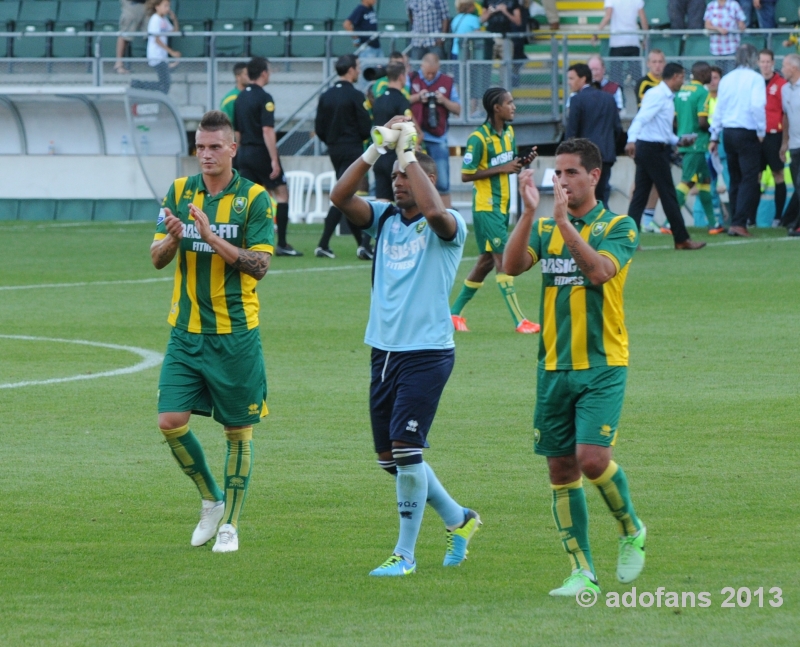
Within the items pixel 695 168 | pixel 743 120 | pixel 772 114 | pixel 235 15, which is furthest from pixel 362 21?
pixel 772 114

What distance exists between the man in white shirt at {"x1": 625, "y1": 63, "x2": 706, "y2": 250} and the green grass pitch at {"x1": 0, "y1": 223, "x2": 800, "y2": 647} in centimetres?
494

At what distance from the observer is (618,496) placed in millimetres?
5492

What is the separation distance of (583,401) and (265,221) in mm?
1761

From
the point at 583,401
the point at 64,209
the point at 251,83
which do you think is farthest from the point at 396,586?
the point at 64,209

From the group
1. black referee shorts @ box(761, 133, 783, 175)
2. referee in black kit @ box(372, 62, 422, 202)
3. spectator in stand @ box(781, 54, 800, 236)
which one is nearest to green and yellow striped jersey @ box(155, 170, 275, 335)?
referee in black kit @ box(372, 62, 422, 202)

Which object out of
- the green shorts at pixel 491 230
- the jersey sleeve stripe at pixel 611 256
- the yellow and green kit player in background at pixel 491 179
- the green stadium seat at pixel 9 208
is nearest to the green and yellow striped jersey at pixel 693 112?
the yellow and green kit player in background at pixel 491 179

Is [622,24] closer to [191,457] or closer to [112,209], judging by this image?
[112,209]

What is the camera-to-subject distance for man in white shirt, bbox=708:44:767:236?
20516 mm

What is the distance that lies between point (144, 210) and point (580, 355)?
22.1 m

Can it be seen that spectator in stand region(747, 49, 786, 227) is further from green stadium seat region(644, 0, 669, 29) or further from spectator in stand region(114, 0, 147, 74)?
spectator in stand region(114, 0, 147, 74)

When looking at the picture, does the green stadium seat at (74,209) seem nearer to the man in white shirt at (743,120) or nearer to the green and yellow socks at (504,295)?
the man in white shirt at (743,120)

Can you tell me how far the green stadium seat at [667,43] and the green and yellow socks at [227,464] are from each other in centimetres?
1915

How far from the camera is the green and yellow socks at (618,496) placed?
5.45 metres

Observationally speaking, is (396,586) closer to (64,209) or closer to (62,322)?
(62,322)
